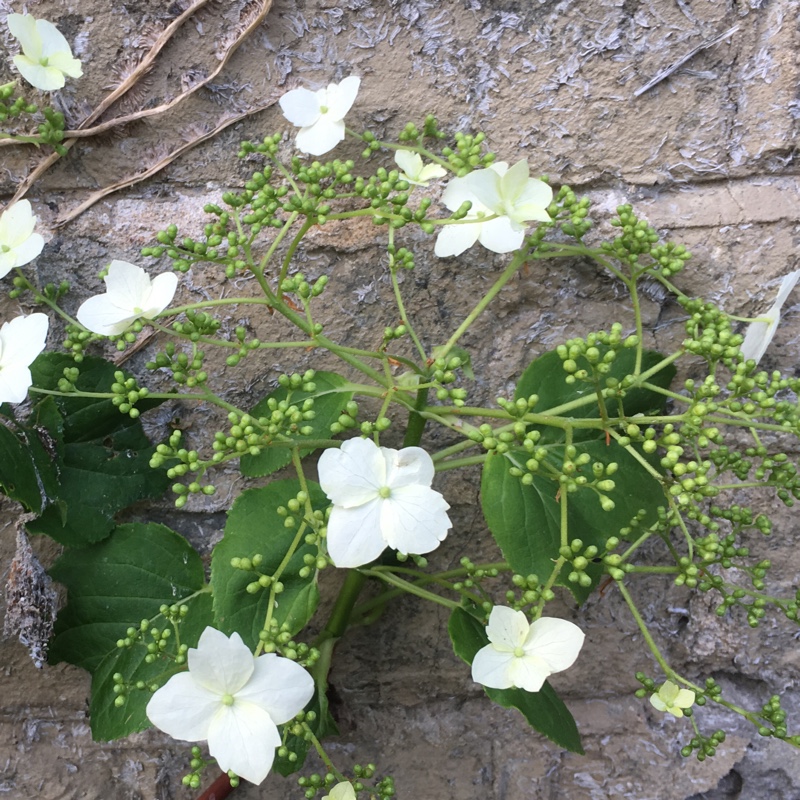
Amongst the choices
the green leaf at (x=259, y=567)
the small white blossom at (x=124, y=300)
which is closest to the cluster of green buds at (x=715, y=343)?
the green leaf at (x=259, y=567)

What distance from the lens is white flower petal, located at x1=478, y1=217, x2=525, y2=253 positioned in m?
0.64

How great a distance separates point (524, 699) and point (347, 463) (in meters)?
0.32

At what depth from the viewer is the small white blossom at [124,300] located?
63 centimetres

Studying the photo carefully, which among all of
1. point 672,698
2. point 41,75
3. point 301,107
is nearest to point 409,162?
point 301,107

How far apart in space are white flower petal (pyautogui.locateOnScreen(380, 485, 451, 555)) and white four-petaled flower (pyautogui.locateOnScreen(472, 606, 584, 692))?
9cm

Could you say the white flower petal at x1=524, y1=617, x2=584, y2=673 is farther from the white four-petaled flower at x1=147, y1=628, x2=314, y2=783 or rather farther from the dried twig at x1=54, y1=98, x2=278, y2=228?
the dried twig at x1=54, y1=98, x2=278, y2=228

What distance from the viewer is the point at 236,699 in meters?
0.54

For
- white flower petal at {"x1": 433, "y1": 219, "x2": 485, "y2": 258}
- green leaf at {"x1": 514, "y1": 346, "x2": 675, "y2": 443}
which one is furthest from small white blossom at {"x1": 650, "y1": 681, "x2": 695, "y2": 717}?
white flower petal at {"x1": 433, "y1": 219, "x2": 485, "y2": 258}

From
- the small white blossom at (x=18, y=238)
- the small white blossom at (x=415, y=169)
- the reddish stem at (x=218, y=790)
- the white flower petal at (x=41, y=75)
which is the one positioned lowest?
the reddish stem at (x=218, y=790)

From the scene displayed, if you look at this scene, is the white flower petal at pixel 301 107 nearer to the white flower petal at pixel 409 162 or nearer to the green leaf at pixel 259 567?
the white flower petal at pixel 409 162

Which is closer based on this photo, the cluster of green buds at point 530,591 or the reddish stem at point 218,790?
the cluster of green buds at point 530,591

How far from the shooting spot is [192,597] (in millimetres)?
740

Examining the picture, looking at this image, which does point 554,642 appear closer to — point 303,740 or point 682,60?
point 303,740

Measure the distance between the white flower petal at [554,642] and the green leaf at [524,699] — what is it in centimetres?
7
